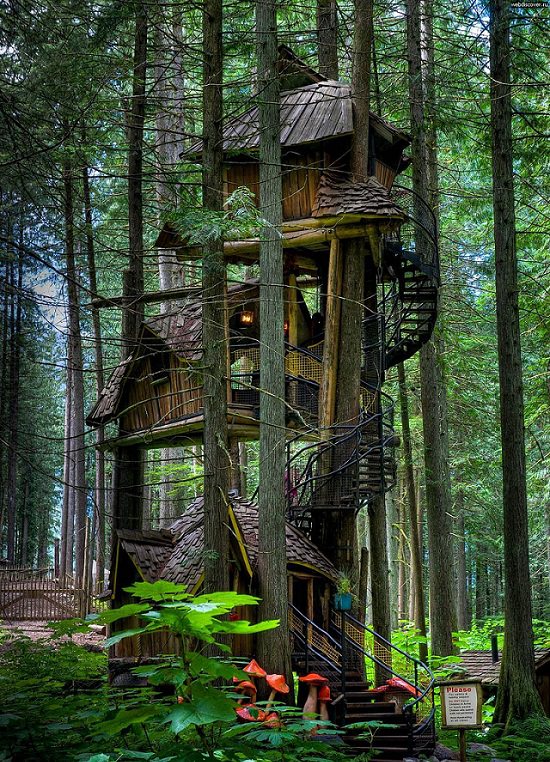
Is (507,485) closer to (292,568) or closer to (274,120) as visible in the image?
(292,568)

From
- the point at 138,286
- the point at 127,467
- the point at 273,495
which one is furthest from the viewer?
the point at 127,467

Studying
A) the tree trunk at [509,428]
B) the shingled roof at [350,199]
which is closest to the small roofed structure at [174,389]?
the shingled roof at [350,199]

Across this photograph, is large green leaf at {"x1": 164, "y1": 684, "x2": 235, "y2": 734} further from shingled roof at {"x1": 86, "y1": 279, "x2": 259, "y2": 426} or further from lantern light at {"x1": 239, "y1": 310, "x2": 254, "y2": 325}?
lantern light at {"x1": 239, "y1": 310, "x2": 254, "y2": 325}

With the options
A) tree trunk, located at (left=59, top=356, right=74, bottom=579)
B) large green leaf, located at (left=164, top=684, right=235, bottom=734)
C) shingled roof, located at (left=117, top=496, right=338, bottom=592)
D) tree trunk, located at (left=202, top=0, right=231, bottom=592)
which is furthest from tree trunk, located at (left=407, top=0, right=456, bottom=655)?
large green leaf, located at (left=164, top=684, right=235, bottom=734)

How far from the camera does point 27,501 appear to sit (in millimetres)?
54719

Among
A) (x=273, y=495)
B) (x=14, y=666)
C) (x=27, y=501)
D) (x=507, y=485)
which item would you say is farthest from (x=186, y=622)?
(x=27, y=501)

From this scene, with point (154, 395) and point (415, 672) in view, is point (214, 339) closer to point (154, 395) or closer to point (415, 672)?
point (154, 395)

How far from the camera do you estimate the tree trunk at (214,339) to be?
10922 mm

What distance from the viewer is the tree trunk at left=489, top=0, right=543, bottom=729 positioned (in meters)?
13.5

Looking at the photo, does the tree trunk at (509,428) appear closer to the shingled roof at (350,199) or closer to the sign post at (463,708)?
the shingled roof at (350,199)

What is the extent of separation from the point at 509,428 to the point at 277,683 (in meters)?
6.28

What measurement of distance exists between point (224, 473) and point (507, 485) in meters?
5.77

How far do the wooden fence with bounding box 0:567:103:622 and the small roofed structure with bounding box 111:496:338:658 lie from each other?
11.7m

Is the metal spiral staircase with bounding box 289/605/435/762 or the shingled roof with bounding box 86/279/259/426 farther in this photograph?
the shingled roof with bounding box 86/279/259/426
